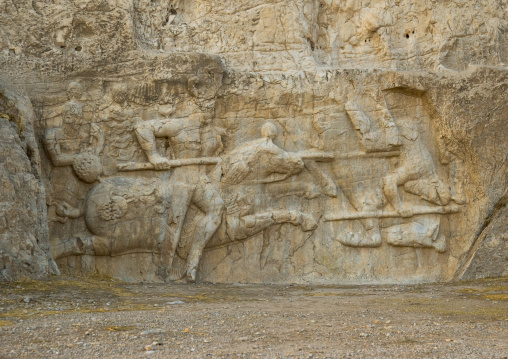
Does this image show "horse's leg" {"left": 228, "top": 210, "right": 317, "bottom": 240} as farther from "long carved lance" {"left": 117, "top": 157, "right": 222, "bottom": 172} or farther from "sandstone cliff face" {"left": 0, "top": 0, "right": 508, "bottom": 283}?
"long carved lance" {"left": 117, "top": 157, "right": 222, "bottom": 172}

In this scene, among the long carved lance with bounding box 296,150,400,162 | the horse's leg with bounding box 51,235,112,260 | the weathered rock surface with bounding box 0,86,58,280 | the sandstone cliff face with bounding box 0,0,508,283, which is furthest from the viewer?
the long carved lance with bounding box 296,150,400,162

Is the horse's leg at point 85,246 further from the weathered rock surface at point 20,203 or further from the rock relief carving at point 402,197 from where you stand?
the rock relief carving at point 402,197

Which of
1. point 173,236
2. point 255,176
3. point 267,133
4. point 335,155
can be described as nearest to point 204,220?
point 173,236

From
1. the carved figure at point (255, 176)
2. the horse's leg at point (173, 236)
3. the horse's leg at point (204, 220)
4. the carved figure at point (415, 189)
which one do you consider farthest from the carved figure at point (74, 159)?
the carved figure at point (415, 189)

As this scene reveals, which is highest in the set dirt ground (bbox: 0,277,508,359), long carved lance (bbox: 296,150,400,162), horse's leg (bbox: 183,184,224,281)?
long carved lance (bbox: 296,150,400,162)

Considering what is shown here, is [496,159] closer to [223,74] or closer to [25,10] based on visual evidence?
[223,74]

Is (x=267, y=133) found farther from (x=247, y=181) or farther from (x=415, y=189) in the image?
(x=415, y=189)

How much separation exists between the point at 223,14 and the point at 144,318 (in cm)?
638

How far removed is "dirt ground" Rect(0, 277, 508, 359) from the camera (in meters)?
5.92

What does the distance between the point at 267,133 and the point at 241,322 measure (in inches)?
191

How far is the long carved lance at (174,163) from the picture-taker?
11039mm

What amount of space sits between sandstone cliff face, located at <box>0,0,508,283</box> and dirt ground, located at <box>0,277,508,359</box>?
4.77 feet

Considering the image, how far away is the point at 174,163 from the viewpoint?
11180 mm

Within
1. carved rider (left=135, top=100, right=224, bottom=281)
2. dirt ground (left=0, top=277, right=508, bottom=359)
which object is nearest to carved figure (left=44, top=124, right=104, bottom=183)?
carved rider (left=135, top=100, right=224, bottom=281)
